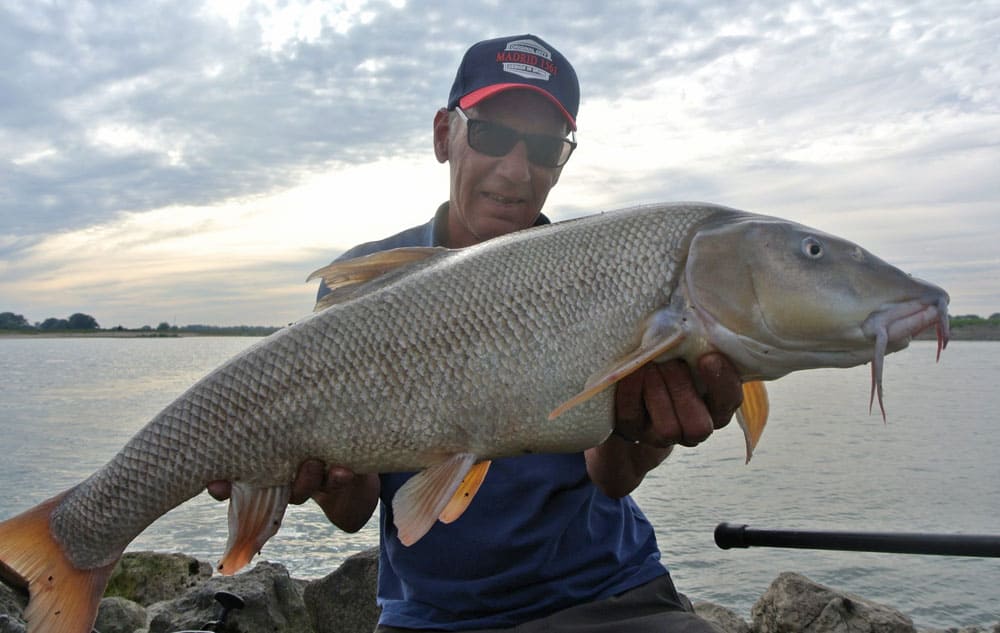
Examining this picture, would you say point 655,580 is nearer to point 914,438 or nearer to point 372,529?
point 372,529

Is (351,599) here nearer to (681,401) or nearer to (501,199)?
(501,199)

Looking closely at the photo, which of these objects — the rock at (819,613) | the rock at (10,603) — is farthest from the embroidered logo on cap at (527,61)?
the rock at (10,603)

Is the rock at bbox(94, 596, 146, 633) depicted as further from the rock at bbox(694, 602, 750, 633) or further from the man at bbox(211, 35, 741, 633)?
the rock at bbox(694, 602, 750, 633)

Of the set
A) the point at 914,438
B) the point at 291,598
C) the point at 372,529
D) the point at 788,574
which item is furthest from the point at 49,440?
the point at 914,438

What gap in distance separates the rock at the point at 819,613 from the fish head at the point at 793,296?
326 cm

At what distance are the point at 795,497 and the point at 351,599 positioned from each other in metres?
7.30

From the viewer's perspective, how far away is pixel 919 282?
2.23 metres

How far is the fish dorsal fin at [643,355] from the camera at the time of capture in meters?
2.21

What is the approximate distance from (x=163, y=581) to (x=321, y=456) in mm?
5329

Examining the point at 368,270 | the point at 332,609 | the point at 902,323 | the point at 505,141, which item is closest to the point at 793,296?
the point at 902,323

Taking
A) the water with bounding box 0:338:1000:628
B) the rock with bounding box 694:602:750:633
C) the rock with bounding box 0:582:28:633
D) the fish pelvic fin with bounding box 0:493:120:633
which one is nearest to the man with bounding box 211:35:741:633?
the fish pelvic fin with bounding box 0:493:120:633

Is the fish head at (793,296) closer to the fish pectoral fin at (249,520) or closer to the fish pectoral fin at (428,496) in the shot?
the fish pectoral fin at (428,496)

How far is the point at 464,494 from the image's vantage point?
8.07 feet

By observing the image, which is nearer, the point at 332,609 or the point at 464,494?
the point at 464,494
